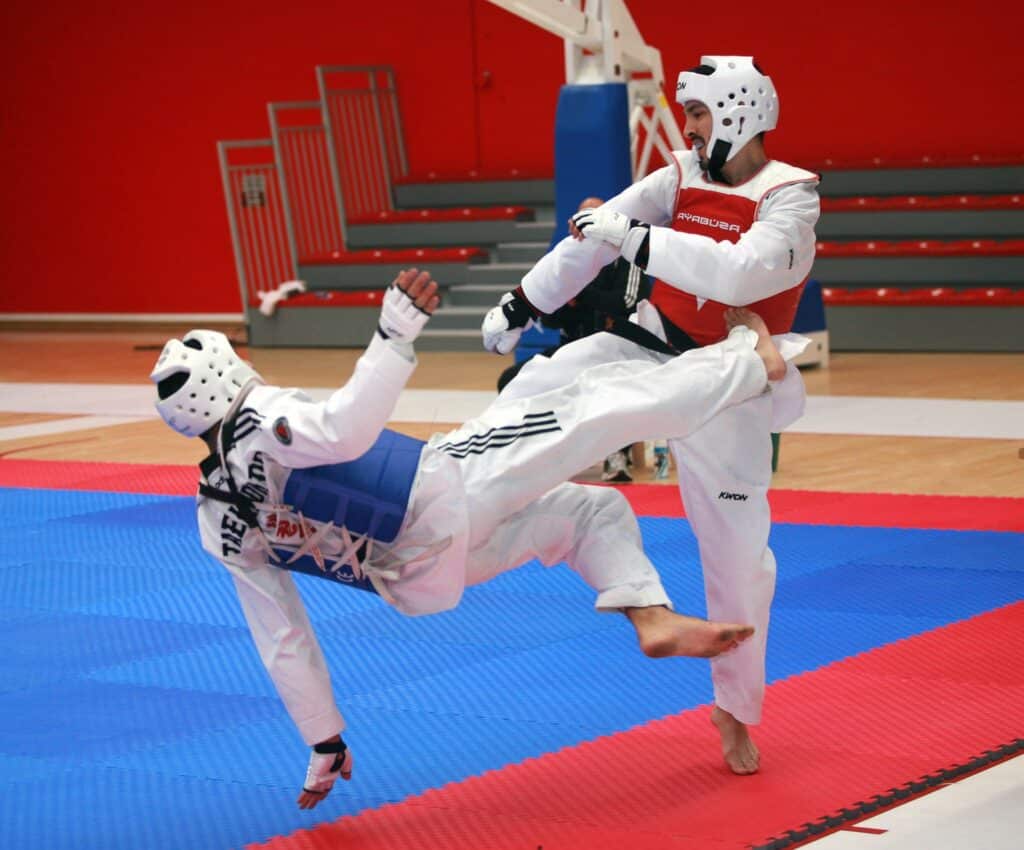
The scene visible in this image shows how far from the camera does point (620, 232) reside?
3.50 meters

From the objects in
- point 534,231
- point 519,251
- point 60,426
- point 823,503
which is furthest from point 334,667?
point 534,231

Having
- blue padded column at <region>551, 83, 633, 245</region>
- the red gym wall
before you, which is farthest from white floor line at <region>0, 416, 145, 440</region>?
the red gym wall

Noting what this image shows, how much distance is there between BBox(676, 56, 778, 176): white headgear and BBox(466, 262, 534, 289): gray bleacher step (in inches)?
385

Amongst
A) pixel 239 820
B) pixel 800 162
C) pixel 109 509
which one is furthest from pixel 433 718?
pixel 800 162

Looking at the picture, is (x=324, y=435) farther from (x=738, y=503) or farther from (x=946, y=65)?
(x=946, y=65)

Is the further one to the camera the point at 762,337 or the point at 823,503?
the point at 823,503

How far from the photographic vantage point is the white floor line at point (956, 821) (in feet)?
10.2

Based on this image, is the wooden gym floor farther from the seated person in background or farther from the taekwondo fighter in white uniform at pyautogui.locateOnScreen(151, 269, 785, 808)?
the taekwondo fighter in white uniform at pyautogui.locateOnScreen(151, 269, 785, 808)

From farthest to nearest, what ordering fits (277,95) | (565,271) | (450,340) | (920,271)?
1. (277,95)
2. (450,340)
3. (920,271)
4. (565,271)

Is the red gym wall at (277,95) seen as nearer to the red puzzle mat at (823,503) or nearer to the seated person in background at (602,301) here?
the red puzzle mat at (823,503)

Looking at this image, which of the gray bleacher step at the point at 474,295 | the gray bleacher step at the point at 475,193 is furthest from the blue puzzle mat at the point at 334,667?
the gray bleacher step at the point at 475,193

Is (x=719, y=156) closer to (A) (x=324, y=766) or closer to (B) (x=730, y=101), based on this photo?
(B) (x=730, y=101)

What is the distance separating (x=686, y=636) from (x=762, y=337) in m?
0.79

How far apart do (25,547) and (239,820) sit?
332cm
